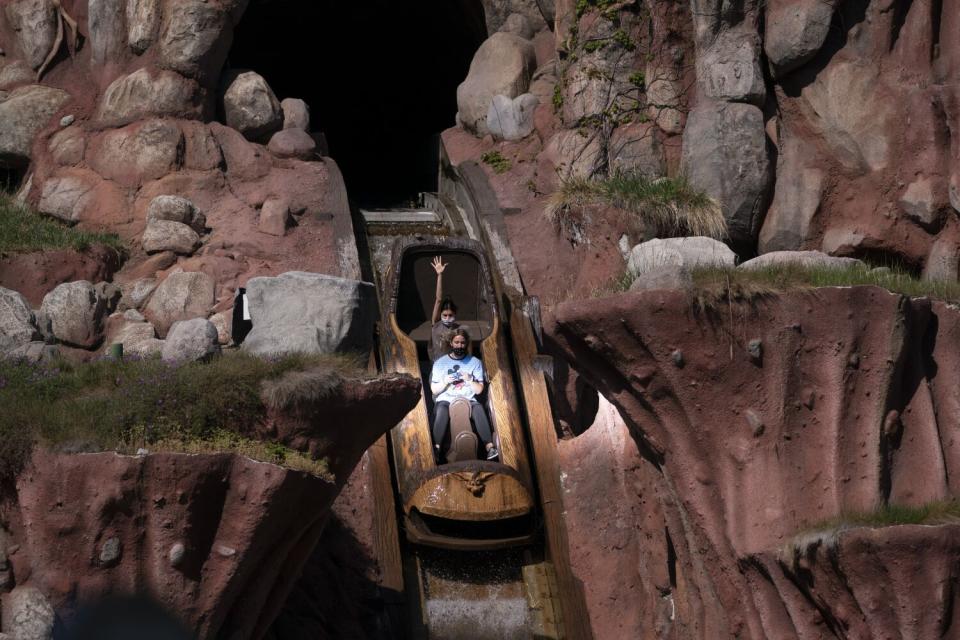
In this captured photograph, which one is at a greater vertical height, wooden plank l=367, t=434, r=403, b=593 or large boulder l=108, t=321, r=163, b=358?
large boulder l=108, t=321, r=163, b=358

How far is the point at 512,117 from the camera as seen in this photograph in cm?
1866

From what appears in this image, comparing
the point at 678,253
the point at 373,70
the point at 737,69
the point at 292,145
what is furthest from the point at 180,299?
the point at 373,70

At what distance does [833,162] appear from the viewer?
16.1m

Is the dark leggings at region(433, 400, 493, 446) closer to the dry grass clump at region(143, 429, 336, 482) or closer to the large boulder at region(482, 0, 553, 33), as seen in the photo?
the dry grass clump at region(143, 429, 336, 482)

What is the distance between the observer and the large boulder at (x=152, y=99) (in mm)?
17188

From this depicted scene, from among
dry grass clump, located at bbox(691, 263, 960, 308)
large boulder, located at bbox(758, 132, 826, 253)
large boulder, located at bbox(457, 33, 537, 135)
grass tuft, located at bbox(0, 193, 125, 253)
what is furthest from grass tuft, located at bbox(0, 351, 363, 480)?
large boulder, located at bbox(457, 33, 537, 135)

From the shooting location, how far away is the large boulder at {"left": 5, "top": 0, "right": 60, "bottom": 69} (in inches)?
725

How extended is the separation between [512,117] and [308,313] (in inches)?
281

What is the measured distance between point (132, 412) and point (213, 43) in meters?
9.59

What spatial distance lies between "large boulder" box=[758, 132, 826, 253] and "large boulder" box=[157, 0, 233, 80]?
20.5 ft

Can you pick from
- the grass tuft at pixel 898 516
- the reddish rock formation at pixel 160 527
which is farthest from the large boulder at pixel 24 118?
the grass tuft at pixel 898 516

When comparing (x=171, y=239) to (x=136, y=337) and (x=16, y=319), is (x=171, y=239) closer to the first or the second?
(x=136, y=337)

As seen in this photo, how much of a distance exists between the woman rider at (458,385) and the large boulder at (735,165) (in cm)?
373

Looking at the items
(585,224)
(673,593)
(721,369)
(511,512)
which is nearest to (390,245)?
(585,224)
